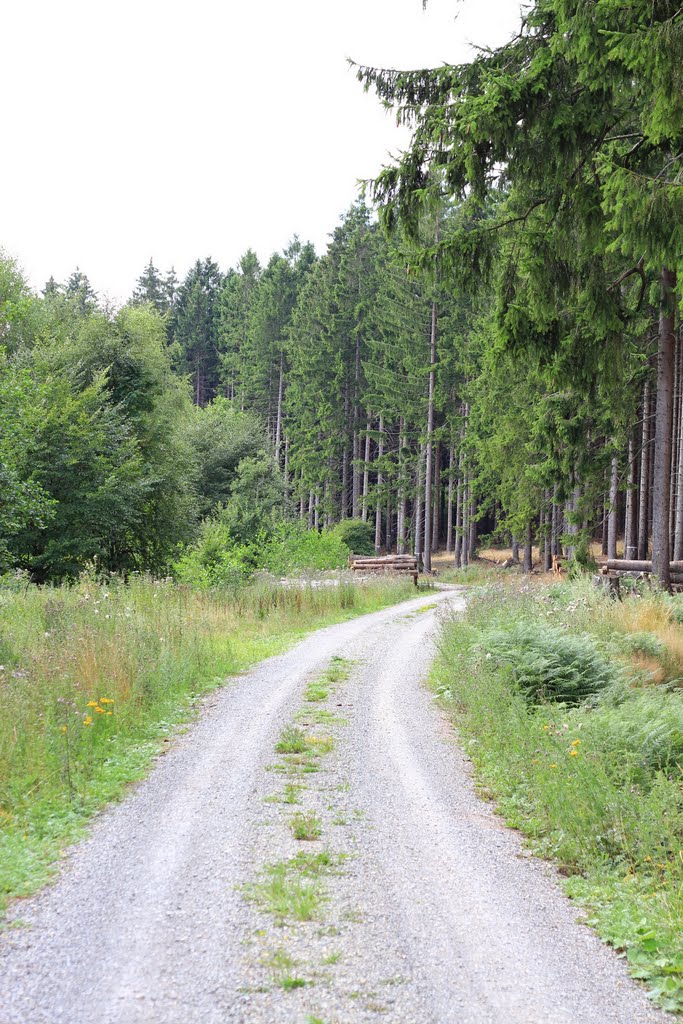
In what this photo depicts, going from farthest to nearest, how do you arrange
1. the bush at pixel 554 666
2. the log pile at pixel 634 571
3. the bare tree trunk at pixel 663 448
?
the log pile at pixel 634 571, the bare tree trunk at pixel 663 448, the bush at pixel 554 666

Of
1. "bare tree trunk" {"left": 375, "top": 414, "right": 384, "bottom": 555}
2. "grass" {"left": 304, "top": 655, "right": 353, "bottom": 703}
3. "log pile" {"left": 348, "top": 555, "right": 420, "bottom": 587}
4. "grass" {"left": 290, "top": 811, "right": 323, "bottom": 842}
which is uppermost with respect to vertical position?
"bare tree trunk" {"left": 375, "top": 414, "right": 384, "bottom": 555}

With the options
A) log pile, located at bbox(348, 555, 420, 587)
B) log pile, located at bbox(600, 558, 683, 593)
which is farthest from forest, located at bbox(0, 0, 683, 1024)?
log pile, located at bbox(348, 555, 420, 587)

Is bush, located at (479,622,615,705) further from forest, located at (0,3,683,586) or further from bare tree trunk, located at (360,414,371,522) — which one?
bare tree trunk, located at (360,414,371,522)

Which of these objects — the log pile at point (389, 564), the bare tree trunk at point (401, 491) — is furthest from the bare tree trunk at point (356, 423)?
the log pile at point (389, 564)

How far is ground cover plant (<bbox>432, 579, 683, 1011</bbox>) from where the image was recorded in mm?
4746

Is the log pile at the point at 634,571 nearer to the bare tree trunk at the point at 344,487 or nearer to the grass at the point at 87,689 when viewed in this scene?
the grass at the point at 87,689

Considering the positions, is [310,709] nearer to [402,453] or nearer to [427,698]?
[427,698]

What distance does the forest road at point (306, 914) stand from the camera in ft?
11.9

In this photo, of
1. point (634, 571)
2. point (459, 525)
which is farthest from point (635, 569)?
point (459, 525)

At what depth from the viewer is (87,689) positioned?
849 cm

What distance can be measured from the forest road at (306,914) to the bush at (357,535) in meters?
34.6

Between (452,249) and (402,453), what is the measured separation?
115 ft

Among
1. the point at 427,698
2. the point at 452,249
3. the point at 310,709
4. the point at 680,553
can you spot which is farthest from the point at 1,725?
the point at 680,553

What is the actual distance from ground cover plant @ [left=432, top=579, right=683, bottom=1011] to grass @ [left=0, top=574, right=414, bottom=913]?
7.30 feet
